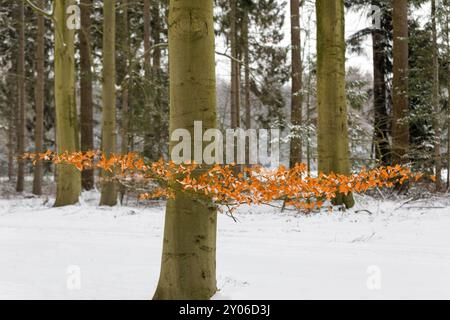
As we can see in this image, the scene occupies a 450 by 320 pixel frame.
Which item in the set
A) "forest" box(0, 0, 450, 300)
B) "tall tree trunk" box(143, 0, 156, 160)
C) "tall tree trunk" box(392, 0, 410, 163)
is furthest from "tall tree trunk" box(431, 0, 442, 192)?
"tall tree trunk" box(143, 0, 156, 160)

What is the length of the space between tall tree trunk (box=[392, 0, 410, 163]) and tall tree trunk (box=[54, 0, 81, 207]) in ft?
29.9

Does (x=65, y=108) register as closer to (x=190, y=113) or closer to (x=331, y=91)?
(x=331, y=91)

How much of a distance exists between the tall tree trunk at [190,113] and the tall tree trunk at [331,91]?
5.83 metres

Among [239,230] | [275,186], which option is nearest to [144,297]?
[275,186]

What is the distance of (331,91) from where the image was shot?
8.95 m

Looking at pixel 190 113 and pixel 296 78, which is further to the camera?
pixel 296 78

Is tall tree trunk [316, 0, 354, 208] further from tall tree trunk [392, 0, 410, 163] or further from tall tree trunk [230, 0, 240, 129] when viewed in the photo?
tall tree trunk [230, 0, 240, 129]

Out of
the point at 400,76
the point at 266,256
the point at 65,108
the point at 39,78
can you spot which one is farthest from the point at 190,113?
the point at 39,78

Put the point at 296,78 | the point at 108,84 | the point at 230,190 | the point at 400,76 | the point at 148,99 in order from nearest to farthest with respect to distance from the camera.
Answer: the point at 230,190 → the point at 108,84 → the point at 400,76 → the point at 296,78 → the point at 148,99

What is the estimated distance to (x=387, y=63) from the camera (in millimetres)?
16859

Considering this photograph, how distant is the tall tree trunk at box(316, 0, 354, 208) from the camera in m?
8.92

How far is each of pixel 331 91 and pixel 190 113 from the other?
6.10 m

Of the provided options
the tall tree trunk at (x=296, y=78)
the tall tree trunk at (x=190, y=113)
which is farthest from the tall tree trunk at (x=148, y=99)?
the tall tree trunk at (x=190, y=113)
